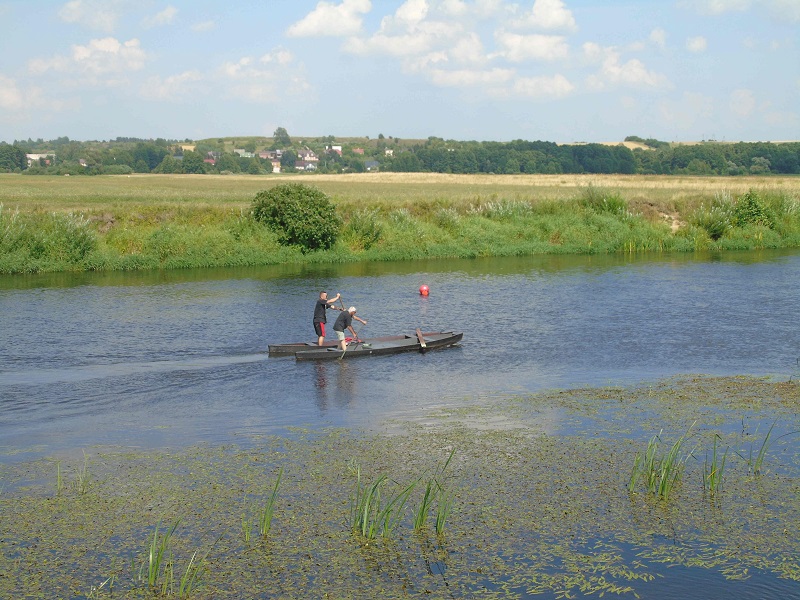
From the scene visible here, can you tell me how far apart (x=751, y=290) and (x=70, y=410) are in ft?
93.2

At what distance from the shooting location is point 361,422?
18797 mm

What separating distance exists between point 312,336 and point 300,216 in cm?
2130

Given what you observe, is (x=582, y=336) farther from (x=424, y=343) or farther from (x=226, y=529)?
(x=226, y=529)

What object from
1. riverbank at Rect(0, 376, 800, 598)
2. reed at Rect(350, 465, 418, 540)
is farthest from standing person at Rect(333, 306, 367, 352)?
reed at Rect(350, 465, 418, 540)

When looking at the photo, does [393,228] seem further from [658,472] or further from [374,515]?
[374,515]

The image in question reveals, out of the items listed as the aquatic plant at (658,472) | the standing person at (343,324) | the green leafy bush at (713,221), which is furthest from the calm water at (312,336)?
the green leafy bush at (713,221)

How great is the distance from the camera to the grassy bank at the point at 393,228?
46344 mm

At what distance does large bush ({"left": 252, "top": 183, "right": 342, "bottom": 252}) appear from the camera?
162ft

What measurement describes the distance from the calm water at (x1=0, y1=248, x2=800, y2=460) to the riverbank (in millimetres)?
1959

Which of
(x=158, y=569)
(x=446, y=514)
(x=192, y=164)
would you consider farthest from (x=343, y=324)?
(x=192, y=164)

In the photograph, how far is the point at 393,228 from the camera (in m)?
53.5

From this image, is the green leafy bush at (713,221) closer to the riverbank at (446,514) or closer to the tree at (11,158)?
the riverbank at (446,514)

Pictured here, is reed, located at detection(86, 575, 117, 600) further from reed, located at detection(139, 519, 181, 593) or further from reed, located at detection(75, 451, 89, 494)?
reed, located at detection(75, 451, 89, 494)

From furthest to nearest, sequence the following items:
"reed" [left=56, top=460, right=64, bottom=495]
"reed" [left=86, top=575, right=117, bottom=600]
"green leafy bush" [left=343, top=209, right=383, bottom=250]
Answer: "green leafy bush" [left=343, top=209, right=383, bottom=250] → "reed" [left=56, top=460, right=64, bottom=495] → "reed" [left=86, top=575, right=117, bottom=600]
